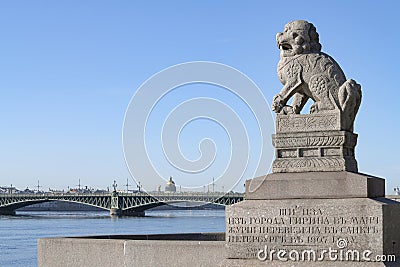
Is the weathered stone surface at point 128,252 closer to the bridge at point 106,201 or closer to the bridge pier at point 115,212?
the bridge at point 106,201

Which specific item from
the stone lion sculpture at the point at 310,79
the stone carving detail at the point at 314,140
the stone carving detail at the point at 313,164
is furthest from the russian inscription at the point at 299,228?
the stone lion sculpture at the point at 310,79

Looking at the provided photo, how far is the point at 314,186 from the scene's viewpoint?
895cm

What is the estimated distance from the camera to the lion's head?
968 centimetres

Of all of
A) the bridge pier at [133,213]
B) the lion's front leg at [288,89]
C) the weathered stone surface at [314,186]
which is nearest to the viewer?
the weathered stone surface at [314,186]

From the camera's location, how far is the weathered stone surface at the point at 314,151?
9.13 m

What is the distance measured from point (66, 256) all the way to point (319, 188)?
3.63 meters

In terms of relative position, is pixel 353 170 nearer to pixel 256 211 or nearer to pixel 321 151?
pixel 321 151

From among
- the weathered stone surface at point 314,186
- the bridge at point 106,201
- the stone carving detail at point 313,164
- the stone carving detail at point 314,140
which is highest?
the stone carving detail at point 314,140

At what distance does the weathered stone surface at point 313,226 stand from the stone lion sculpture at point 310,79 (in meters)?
1.20

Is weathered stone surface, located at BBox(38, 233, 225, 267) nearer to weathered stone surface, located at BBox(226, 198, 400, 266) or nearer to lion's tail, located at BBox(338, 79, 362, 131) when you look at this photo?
weathered stone surface, located at BBox(226, 198, 400, 266)

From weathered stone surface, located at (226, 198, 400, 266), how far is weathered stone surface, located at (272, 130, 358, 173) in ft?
1.63

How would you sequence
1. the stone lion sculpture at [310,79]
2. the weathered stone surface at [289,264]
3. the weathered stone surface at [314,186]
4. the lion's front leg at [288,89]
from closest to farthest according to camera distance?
the weathered stone surface at [289,264] < the weathered stone surface at [314,186] < the stone lion sculpture at [310,79] < the lion's front leg at [288,89]

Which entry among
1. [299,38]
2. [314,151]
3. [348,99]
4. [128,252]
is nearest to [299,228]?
[314,151]

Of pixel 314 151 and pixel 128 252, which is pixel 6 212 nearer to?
pixel 128 252
